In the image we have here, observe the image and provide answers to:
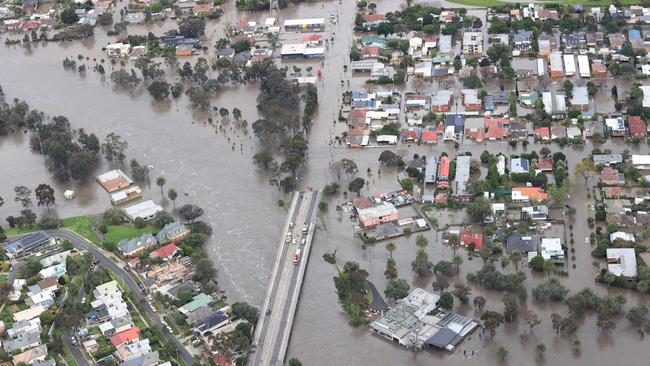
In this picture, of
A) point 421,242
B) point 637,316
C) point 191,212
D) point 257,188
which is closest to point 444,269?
point 421,242

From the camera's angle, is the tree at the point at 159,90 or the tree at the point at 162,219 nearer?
the tree at the point at 162,219

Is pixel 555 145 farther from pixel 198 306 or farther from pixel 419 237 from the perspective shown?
pixel 198 306

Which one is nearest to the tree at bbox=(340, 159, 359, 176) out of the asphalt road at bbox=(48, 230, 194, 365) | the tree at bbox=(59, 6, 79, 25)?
the asphalt road at bbox=(48, 230, 194, 365)

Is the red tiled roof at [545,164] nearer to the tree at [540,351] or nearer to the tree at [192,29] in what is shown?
the tree at [540,351]

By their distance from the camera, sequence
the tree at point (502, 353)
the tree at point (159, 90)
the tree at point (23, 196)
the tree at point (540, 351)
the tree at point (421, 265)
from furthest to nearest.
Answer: the tree at point (159, 90) → the tree at point (23, 196) → the tree at point (421, 265) → the tree at point (540, 351) → the tree at point (502, 353)

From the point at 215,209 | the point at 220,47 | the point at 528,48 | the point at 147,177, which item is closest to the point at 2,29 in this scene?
the point at 220,47

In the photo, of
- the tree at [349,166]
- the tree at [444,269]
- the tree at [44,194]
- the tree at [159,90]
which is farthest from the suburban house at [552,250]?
the tree at [159,90]
